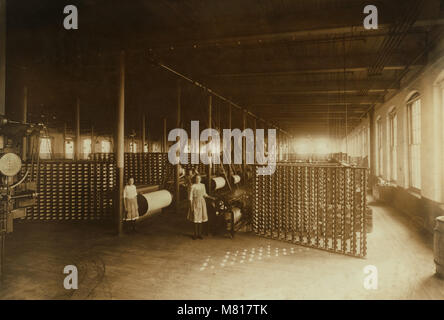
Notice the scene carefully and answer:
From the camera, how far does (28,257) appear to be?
5996 millimetres

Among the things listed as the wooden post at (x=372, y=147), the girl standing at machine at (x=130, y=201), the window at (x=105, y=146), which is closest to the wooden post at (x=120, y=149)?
the girl standing at machine at (x=130, y=201)

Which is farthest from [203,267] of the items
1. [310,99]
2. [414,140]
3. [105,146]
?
[105,146]

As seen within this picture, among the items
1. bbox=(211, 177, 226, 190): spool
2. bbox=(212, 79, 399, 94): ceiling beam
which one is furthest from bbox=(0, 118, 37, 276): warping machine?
bbox=(211, 177, 226, 190): spool

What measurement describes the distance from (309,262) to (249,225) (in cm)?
309

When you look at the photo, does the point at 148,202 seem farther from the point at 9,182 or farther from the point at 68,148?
the point at 68,148

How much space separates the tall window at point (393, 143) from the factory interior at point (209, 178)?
1.26 m

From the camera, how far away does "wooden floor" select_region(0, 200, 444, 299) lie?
14.6 ft

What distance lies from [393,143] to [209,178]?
9.03 m

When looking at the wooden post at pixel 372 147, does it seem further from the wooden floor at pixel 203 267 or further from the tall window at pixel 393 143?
the wooden floor at pixel 203 267

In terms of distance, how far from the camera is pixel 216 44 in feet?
22.9

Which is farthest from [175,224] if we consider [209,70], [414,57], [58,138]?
[58,138]

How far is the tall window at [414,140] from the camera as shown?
9.53m

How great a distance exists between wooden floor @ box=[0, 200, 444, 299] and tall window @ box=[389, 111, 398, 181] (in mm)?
5296

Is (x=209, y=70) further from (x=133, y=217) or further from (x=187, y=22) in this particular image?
(x=133, y=217)
